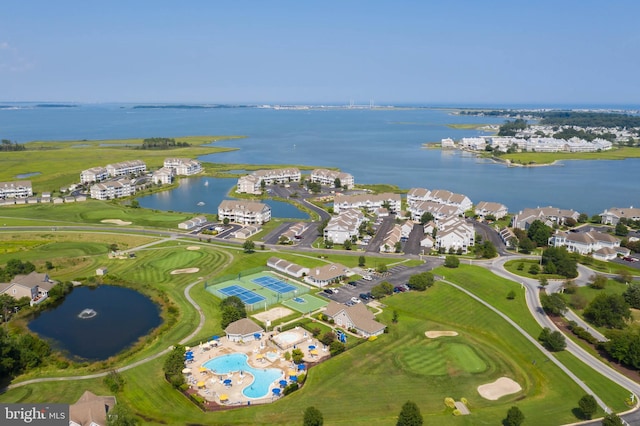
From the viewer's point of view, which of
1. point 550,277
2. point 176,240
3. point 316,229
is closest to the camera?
point 550,277

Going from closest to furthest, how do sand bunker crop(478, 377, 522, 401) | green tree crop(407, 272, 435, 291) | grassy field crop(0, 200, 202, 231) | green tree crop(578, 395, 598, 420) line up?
green tree crop(578, 395, 598, 420) → sand bunker crop(478, 377, 522, 401) → green tree crop(407, 272, 435, 291) → grassy field crop(0, 200, 202, 231)

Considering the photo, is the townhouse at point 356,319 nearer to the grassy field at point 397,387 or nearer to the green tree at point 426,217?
the grassy field at point 397,387

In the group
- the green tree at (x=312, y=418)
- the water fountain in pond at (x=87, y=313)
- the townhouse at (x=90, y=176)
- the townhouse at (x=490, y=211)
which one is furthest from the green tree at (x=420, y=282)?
the townhouse at (x=90, y=176)

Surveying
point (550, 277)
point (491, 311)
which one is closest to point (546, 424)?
point (491, 311)

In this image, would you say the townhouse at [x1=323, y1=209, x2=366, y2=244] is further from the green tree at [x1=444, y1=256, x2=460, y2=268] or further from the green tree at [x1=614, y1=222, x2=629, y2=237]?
the green tree at [x1=614, y1=222, x2=629, y2=237]

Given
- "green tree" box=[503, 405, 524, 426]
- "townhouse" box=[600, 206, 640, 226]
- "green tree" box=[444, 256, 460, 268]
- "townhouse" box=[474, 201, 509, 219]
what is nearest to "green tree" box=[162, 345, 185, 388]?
"green tree" box=[503, 405, 524, 426]

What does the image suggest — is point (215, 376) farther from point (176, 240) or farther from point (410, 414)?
point (176, 240)

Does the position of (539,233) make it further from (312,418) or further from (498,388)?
(312,418)

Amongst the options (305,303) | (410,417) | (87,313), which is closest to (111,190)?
(87,313)
